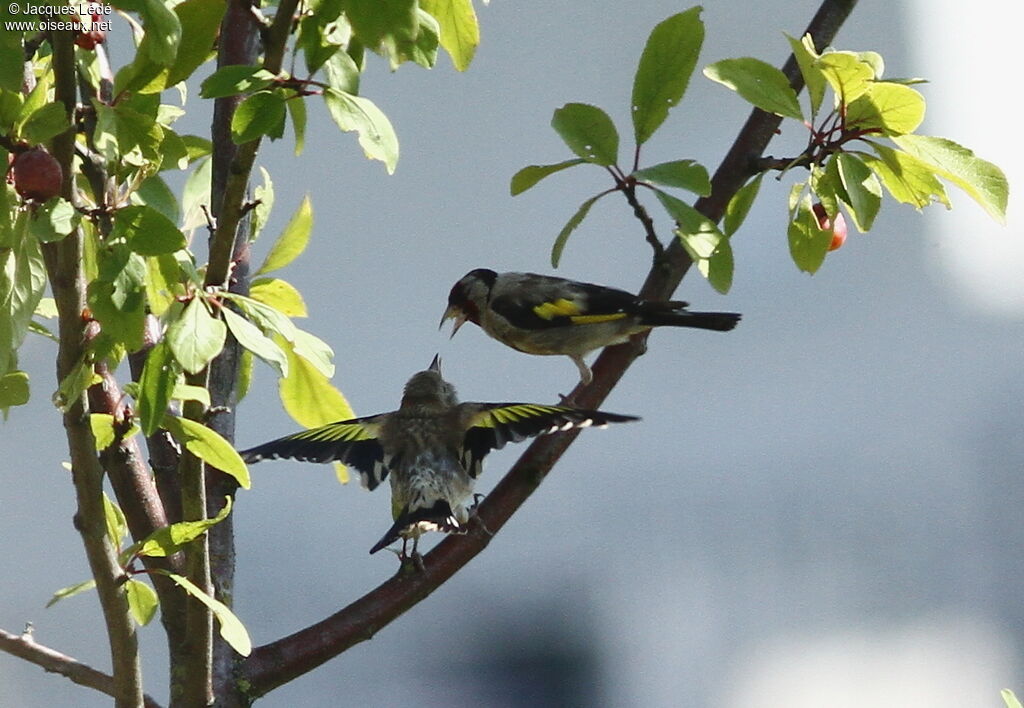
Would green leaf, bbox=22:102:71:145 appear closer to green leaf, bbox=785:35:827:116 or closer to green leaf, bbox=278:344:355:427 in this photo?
green leaf, bbox=278:344:355:427

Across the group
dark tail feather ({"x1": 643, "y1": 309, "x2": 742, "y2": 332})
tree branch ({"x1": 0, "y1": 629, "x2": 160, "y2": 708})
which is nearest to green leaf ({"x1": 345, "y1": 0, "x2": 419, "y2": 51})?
tree branch ({"x1": 0, "y1": 629, "x2": 160, "y2": 708})

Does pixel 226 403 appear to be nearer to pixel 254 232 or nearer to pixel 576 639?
pixel 254 232

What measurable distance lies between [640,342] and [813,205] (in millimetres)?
345

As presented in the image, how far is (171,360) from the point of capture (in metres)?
1.30

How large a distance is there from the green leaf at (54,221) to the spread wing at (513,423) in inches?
32.7

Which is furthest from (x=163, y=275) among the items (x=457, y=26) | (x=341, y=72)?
(x=457, y=26)

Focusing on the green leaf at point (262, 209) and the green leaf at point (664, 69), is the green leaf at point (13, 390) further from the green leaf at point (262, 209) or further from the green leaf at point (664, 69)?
the green leaf at point (664, 69)

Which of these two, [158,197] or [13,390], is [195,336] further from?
[13,390]

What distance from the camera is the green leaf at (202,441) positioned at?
1353 mm

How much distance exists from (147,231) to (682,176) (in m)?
0.68

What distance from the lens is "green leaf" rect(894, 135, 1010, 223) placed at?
1573 millimetres

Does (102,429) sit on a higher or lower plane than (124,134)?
lower

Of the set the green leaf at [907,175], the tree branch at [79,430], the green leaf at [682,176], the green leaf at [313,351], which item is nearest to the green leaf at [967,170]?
the green leaf at [907,175]

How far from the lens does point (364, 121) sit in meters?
1.31
